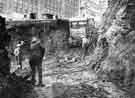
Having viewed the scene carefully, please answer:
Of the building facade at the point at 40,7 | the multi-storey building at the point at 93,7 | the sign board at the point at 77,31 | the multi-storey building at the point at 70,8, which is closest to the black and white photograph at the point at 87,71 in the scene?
the sign board at the point at 77,31

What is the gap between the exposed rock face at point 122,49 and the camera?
25.6 feet

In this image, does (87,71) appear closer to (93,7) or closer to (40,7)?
(40,7)

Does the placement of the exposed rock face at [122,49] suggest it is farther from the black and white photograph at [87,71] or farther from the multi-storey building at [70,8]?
the multi-storey building at [70,8]

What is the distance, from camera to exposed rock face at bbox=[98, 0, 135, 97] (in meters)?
7.82

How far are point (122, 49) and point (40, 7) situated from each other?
39.0 meters

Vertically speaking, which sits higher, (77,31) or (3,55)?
(77,31)

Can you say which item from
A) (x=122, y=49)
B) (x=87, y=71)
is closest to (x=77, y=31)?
(x=87, y=71)

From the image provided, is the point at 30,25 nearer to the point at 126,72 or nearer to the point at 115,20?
the point at 115,20

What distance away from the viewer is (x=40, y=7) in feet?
147

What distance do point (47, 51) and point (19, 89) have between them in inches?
507

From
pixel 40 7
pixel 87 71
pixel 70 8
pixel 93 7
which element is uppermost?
pixel 93 7

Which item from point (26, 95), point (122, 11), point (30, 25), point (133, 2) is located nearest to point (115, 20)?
point (122, 11)

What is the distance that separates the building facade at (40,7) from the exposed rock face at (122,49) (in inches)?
720

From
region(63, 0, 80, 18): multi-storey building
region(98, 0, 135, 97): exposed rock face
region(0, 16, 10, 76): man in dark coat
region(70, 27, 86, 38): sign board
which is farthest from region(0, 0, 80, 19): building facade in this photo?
region(0, 16, 10, 76): man in dark coat
